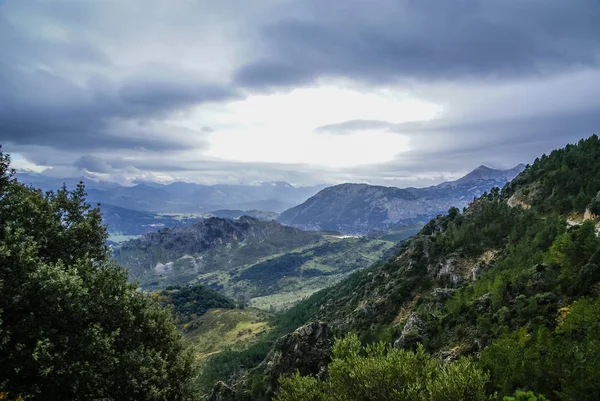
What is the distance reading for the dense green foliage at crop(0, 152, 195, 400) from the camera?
1097 inches

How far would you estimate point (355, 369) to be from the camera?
2886 cm

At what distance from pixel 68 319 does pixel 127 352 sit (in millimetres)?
6175

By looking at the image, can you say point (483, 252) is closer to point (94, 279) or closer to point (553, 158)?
point (553, 158)

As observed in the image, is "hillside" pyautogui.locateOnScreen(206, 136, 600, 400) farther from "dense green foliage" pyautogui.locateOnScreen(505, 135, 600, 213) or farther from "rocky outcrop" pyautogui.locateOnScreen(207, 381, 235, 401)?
"rocky outcrop" pyautogui.locateOnScreen(207, 381, 235, 401)

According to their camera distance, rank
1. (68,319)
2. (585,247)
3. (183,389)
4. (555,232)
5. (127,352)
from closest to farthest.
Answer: (68,319)
(127,352)
(183,389)
(585,247)
(555,232)

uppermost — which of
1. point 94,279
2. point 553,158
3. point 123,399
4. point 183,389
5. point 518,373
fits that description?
point 553,158

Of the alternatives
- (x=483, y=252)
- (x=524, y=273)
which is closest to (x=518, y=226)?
(x=483, y=252)

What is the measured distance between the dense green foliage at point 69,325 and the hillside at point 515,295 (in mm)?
15249

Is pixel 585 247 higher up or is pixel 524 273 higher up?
pixel 585 247

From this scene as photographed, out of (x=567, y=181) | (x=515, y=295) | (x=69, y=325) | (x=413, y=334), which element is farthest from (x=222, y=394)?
(x=567, y=181)

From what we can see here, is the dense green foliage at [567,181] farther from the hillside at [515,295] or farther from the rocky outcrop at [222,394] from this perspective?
the rocky outcrop at [222,394]

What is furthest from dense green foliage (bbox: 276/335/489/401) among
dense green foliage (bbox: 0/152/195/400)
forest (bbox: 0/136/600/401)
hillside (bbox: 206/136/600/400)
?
dense green foliage (bbox: 0/152/195/400)

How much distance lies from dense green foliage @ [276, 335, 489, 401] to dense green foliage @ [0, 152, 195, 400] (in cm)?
1393

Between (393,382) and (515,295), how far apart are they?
137 ft
